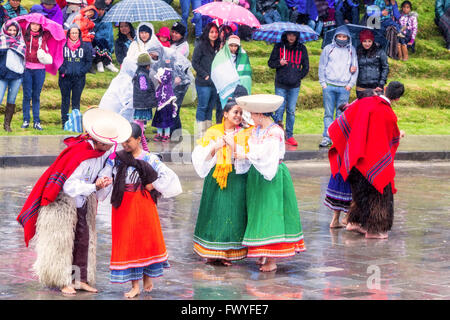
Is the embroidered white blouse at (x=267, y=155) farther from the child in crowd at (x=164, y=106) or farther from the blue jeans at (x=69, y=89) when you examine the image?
the blue jeans at (x=69, y=89)

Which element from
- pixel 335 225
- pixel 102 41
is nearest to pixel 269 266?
pixel 335 225

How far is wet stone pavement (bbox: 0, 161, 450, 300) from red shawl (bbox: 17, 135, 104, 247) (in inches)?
22.1

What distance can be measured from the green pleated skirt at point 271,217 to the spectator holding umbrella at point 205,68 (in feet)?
27.7

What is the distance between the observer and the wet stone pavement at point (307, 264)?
766 cm

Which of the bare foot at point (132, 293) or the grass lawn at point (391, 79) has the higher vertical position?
the bare foot at point (132, 293)

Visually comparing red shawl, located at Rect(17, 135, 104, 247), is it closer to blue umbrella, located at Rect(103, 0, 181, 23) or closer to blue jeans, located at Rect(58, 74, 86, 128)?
blue umbrella, located at Rect(103, 0, 181, 23)

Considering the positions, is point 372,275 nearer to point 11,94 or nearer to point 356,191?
point 356,191

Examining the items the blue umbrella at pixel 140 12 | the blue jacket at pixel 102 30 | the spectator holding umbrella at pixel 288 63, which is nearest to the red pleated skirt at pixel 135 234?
the blue umbrella at pixel 140 12

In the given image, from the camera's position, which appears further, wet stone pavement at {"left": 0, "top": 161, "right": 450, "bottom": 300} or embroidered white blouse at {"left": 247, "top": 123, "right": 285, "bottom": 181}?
embroidered white blouse at {"left": 247, "top": 123, "right": 285, "bottom": 181}

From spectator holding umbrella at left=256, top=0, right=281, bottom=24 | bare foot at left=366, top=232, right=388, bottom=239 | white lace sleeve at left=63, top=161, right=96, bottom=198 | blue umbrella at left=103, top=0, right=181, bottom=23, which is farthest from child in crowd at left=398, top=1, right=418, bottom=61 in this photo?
white lace sleeve at left=63, top=161, right=96, bottom=198

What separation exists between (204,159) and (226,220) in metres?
0.61

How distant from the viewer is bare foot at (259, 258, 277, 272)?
859 centimetres

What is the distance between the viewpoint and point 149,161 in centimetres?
757
